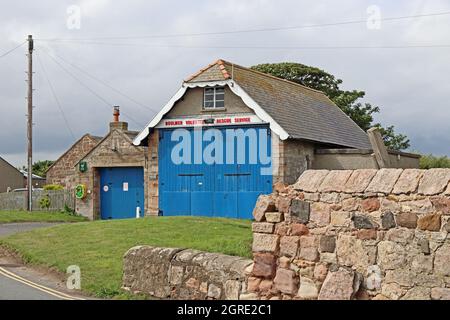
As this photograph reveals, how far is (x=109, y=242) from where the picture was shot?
15.4m

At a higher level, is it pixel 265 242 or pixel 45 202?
pixel 265 242

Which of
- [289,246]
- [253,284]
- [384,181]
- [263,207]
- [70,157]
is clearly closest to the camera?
[384,181]

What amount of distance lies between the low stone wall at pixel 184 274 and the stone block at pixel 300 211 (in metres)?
1.25

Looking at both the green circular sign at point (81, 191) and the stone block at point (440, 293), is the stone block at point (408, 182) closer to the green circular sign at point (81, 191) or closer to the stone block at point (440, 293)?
the stone block at point (440, 293)

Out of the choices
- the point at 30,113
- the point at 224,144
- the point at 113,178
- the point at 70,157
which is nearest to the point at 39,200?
the point at 30,113

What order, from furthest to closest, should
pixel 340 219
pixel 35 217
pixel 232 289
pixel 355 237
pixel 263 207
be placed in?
pixel 35 217 < pixel 232 289 < pixel 263 207 < pixel 340 219 < pixel 355 237

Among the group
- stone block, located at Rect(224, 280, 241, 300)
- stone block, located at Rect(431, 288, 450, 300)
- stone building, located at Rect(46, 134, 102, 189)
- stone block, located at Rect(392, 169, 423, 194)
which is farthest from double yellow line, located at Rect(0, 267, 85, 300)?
stone building, located at Rect(46, 134, 102, 189)

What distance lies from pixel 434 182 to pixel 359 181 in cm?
92

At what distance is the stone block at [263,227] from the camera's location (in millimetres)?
8297

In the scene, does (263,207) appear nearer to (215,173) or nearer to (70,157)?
(215,173)
